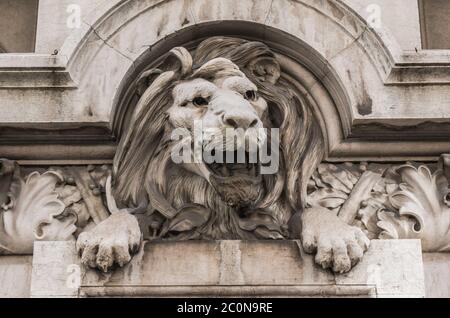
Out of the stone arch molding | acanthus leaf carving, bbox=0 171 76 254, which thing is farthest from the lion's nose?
acanthus leaf carving, bbox=0 171 76 254

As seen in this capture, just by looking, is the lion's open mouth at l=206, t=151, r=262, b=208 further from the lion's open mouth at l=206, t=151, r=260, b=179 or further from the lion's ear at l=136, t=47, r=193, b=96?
the lion's ear at l=136, t=47, r=193, b=96

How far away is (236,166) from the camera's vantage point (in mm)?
7406

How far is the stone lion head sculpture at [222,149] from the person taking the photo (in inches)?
294

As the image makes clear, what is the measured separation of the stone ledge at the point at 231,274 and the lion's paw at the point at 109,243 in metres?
0.07

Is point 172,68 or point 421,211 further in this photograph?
point 172,68

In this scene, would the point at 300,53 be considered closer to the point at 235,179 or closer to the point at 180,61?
the point at 180,61

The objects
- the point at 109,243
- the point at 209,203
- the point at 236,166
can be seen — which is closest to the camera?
the point at 109,243

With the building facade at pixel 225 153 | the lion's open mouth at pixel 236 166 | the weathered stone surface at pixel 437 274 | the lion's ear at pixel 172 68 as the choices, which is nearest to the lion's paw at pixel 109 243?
the building facade at pixel 225 153

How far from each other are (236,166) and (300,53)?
1.18m

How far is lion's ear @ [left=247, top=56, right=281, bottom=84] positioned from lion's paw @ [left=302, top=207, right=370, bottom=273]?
114 cm

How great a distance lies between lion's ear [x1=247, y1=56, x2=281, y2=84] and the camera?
8.11 m

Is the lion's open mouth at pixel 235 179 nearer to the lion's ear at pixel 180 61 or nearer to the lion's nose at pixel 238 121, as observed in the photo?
the lion's nose at pixel 238 121


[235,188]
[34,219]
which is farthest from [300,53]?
[34,219]

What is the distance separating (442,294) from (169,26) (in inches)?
103
